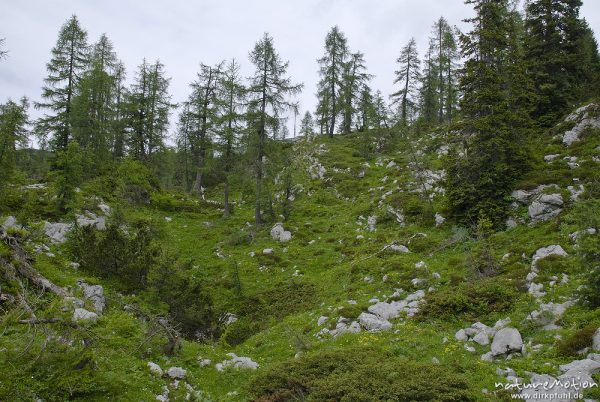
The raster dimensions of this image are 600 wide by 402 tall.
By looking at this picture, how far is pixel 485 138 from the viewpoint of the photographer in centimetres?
2084

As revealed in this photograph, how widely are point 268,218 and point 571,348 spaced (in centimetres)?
2188

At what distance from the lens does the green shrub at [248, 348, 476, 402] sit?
8.63 metres

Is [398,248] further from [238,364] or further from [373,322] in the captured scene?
[238,364]

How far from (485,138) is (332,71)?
34750 millimetres

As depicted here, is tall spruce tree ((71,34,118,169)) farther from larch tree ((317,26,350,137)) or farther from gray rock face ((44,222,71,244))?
larch tree ((317,26,350,137))

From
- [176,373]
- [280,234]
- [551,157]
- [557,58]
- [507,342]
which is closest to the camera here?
[507,342]

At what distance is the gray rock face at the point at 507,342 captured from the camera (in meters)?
10.4

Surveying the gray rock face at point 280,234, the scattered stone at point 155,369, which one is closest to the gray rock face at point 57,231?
the gray rock face at point 280,234

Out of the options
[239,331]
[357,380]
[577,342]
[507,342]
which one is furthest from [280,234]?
[577,342]

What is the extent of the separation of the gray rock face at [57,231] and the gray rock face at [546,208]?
23799mm

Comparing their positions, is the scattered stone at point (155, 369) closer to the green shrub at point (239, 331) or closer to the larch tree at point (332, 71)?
the green shrub at point (239, 331)

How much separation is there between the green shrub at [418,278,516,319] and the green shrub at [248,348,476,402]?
11.1 ft

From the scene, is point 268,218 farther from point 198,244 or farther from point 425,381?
point 425,381

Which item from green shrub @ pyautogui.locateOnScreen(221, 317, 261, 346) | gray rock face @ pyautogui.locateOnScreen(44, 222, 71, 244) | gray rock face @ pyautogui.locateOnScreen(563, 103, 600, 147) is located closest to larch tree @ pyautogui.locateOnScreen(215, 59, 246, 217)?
gray rock face @ pyautogui.locateOnScreen(44, 222, 71, 244)
